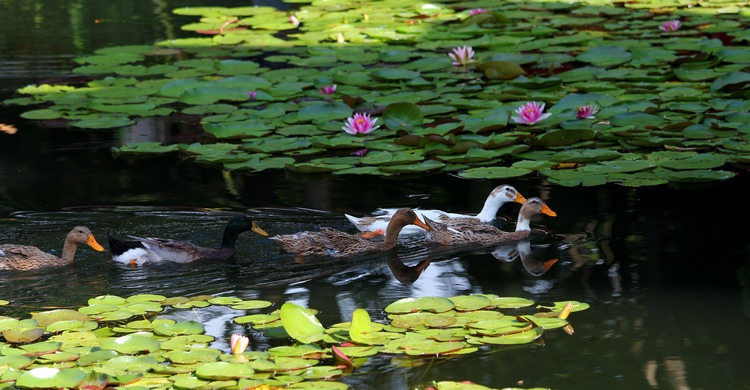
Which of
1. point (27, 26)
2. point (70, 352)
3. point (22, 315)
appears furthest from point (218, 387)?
point (27, 26)

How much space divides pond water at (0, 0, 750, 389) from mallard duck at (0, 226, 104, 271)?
0.06 meters

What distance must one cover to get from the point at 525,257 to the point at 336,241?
3.69 ft

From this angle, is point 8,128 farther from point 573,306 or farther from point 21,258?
point 573,306

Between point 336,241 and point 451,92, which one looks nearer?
point 336,241

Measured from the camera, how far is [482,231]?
676 centimetres

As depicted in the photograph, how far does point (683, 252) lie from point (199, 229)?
3.00 m

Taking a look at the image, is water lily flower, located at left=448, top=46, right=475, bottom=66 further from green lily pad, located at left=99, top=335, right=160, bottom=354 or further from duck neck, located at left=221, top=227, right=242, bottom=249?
green lily pad, located at left=99, top=335, right=160, bottom=354

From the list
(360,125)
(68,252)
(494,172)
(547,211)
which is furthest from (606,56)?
(68,252)

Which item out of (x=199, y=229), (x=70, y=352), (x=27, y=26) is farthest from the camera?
(x=27, y=26)

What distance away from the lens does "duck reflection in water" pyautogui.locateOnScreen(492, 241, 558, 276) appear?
239 inches

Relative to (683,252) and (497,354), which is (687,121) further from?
(497,354)

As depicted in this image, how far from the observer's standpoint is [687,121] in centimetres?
835

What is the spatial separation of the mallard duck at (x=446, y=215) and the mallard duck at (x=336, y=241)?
18 cm

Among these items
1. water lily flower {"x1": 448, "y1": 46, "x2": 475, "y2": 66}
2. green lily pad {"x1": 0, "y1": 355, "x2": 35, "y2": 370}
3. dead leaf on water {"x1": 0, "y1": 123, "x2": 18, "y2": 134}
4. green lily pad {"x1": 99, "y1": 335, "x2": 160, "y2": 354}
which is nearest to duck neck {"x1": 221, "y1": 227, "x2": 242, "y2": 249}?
green lily pad {"x1": 99, "y1": 335, "x2": 160, "y2": 354}
